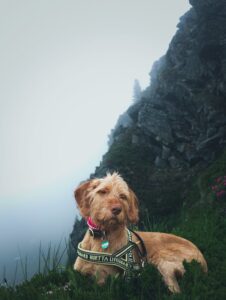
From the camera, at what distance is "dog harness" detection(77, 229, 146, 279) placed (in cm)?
459

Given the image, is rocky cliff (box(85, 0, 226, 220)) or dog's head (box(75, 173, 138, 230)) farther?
rocky cliff (box(85, 0, 226, 220))

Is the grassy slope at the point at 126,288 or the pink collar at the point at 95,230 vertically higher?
the pink collar at the point at 95,230

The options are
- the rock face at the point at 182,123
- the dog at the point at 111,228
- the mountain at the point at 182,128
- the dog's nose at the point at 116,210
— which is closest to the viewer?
the dog's nose at the point at 116,210

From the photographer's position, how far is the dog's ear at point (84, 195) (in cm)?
469

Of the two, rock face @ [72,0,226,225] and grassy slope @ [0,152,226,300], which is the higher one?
rock face @ [72,0,226,225]

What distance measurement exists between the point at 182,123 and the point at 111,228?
2538 cm

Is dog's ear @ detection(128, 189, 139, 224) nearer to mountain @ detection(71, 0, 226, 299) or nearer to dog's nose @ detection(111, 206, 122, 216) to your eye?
dog's nose @ detection(111, 206, 122, 216)

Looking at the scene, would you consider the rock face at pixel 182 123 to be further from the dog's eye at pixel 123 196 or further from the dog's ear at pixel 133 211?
the dog's eye at pixel 123 196

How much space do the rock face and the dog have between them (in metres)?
20.0

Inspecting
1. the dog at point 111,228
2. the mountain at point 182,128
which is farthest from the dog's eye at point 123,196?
the mountain at point 182,128

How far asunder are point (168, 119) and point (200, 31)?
8001mm

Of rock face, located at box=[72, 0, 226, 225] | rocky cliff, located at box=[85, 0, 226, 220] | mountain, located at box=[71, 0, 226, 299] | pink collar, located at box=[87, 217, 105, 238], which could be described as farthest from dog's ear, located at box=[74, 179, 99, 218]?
rocky cliff, located at box=[85, 0, 226, 220]

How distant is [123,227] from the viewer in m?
4.72

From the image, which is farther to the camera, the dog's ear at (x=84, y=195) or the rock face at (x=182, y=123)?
the rock face at (x=182, y=123)
